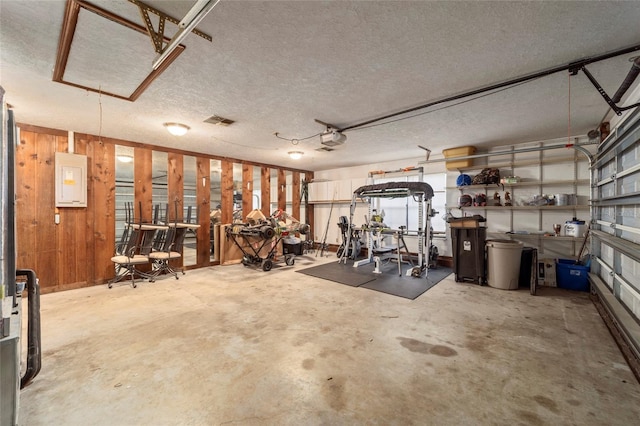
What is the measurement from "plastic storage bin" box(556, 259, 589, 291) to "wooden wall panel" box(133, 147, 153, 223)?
24.6 ft

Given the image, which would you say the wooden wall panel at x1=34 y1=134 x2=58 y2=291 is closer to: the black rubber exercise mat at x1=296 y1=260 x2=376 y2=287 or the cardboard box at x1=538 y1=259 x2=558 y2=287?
the black rubber exercise mat at x1=296 y1=260 x2=376 y2=287

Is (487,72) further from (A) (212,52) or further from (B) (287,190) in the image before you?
(B) (287,190)

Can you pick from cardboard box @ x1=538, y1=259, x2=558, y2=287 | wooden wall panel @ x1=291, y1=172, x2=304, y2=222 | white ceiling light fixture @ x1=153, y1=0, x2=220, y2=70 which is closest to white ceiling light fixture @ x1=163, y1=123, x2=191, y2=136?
white ceiling light fixture @ x1=153, y1=0, x2=220, y2=70

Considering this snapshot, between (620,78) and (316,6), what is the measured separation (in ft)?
10.6

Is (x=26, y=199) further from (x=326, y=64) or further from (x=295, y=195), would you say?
(x=295, y=195)

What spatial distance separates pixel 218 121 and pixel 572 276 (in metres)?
6.13

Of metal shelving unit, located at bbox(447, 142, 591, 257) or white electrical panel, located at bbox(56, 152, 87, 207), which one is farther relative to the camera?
metal shelving unit, located at bbox(447, 142, 591, 257)

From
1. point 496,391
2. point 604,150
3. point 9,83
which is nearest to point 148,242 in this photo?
point 9,83

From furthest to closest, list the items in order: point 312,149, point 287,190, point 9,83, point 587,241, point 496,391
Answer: point 287,190
point 312,149
point 587,241
point 9,83
point 496,391

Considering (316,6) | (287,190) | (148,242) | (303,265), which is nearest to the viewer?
(316,6)

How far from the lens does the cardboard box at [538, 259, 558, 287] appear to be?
4325 mm

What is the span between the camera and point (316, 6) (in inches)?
67.6

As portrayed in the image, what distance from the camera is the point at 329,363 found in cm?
221

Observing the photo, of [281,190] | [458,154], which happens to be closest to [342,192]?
[281,190]
